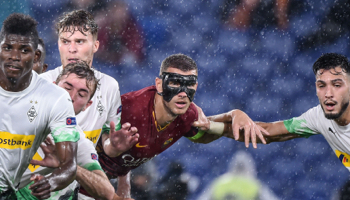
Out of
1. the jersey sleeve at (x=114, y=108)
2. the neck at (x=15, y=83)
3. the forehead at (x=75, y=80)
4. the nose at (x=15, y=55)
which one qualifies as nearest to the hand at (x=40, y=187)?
the neck at (x=15, y=83)

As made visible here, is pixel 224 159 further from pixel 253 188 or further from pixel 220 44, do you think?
pixel 220 44

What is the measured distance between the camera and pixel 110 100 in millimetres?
4398

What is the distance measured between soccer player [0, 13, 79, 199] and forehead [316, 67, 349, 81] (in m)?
2.60

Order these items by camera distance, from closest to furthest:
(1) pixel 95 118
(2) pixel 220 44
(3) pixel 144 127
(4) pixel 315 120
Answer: (1) pixel 95 118 → (3) pixel 144 127 → (4) pixel 315 120 → (2) pixel 220 44

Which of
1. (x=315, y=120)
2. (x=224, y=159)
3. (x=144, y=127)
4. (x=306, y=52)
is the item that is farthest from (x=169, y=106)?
(x=306, y=52)

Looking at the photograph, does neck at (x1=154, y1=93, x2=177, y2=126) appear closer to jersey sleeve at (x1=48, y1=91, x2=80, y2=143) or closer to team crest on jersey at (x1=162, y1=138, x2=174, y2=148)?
team crest on jersey at (x1=162, y1=138, x2=174, y2=148)

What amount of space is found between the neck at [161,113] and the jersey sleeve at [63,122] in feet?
4.84

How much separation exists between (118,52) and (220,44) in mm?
1671

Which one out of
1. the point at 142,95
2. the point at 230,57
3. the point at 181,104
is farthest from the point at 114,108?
the point at 230,57

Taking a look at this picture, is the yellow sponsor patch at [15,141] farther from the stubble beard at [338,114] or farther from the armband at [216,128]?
the stubble beard at [338,114]

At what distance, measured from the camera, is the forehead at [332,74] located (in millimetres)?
4629

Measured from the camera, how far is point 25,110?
3158mm

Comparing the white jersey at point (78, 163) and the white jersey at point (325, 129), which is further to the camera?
the white jersey at point (325, 129)

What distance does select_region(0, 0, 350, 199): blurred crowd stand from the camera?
7.52 meters
